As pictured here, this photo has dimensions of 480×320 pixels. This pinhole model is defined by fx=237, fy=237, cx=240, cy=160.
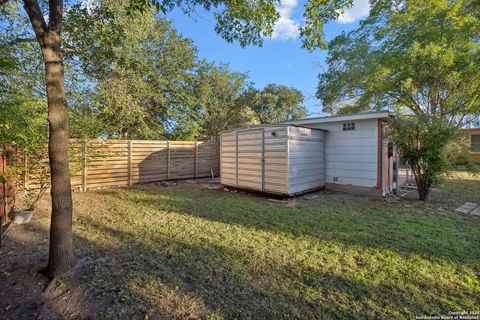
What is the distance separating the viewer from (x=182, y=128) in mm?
13266

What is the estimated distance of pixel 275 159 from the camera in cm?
679

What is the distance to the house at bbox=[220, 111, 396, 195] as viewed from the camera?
6.74 m

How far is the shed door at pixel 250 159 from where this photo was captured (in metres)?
7.23

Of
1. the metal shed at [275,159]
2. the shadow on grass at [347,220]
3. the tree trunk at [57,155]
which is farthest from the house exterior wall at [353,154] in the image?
the tree trunk at [57,155]

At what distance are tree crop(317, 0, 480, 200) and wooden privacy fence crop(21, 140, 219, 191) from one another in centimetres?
779

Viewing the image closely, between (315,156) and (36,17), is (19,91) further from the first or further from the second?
(315,156)

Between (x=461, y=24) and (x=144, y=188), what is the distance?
13951 millimetres

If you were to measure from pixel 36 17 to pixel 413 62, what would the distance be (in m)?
12.9

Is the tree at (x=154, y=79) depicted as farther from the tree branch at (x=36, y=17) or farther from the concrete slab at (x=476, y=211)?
the concrete slab at (x=476, y=211)

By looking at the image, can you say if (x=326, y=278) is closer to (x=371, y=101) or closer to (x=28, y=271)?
(x=28, y=271)

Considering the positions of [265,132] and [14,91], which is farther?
[265,132]

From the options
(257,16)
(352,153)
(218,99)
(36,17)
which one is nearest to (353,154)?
(352,153)

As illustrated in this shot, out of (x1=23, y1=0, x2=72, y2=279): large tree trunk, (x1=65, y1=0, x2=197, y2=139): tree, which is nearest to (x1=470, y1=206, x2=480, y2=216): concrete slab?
(x1=23, y1=0, x2=72, y2=279): large tree trunk

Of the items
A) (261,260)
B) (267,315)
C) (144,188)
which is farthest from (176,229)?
(144,188)
